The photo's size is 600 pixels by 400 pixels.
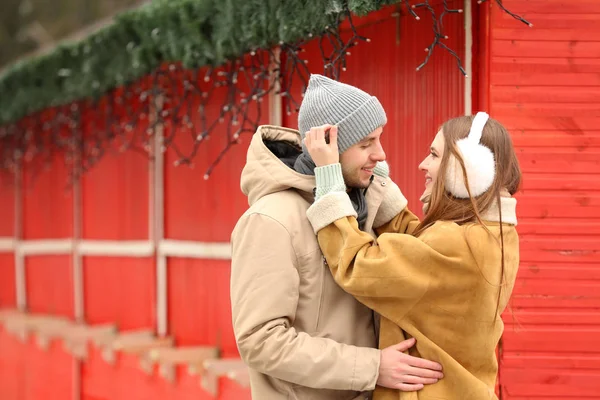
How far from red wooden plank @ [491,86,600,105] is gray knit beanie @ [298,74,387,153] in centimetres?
92

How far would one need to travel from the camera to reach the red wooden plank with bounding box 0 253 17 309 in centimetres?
894

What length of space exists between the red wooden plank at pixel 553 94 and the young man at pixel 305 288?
0.92 m

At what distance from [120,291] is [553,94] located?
4201 millimetres

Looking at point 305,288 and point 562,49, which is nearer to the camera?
point 305,288

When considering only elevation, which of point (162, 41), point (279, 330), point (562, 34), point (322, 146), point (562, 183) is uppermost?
point (162, 41)

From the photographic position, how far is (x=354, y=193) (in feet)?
9.52

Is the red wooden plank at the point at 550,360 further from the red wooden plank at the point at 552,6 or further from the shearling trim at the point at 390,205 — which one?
Result: the red wooden plank at the point at 552,6

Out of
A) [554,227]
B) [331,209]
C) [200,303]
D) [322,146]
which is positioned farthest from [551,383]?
[200,303]

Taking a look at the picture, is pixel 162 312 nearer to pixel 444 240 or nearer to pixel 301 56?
pixel 301 56

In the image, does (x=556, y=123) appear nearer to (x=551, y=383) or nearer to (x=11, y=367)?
(x=551, y=383)

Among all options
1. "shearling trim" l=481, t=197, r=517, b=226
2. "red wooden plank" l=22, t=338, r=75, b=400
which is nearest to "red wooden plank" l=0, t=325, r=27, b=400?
"red wooden plank" l=22, t=338, r=75, b=400

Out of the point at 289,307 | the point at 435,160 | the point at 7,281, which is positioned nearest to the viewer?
the point at 289,307

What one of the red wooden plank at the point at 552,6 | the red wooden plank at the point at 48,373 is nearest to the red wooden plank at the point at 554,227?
the red wooden plank at the point at 552,6

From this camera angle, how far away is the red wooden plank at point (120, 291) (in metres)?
6.33
